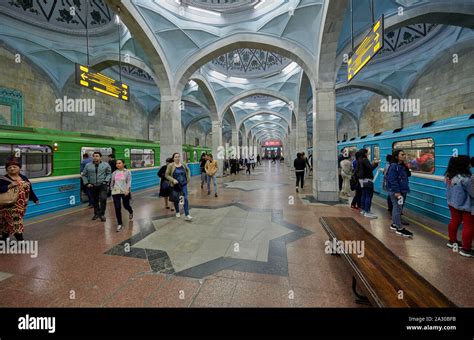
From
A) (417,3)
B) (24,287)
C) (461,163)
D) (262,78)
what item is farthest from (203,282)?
(262,78)

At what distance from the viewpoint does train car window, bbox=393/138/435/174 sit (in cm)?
504

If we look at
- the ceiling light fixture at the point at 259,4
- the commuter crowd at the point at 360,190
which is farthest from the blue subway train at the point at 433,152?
the ceiling light fixture at the point at 259,4

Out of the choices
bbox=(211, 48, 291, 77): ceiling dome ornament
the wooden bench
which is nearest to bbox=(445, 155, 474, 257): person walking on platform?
the wooden bench

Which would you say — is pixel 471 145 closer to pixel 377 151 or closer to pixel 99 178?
pixel 377 151

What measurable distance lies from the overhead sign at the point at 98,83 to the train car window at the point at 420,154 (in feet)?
32.7

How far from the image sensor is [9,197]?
10.8 ft

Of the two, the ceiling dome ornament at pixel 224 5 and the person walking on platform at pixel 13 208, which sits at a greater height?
the ceiling dome ornament at pixel 224 5

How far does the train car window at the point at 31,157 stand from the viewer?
4.85 m

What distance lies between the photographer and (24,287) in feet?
7.97

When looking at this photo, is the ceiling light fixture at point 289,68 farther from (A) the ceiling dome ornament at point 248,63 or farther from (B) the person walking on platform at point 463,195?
(B) the person walking on platform at point 463,195

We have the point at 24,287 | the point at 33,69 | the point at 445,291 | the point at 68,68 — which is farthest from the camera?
the point at 68,68
